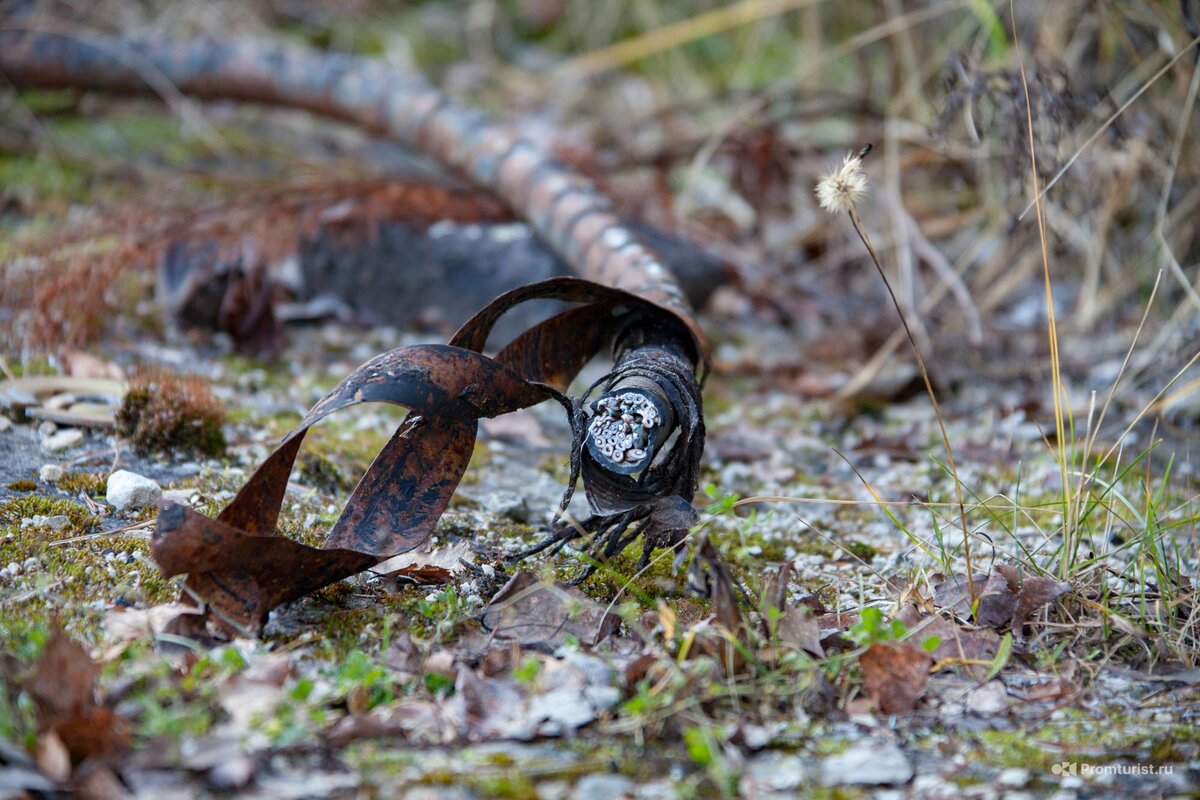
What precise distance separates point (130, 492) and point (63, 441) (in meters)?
0.33

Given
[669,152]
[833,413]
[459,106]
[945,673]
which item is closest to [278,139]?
[459,106]

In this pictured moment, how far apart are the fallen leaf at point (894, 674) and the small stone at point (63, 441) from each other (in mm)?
1495

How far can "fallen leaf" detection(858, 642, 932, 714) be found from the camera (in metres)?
1.30

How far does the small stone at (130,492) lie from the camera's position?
1.70m

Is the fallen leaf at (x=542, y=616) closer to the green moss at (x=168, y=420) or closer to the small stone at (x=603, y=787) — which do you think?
the small stone at (x=603, y=787)

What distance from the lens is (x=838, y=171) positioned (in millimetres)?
1531

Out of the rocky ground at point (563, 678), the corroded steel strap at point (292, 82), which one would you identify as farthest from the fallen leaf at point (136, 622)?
the corroded steel strap at point (292, 82)

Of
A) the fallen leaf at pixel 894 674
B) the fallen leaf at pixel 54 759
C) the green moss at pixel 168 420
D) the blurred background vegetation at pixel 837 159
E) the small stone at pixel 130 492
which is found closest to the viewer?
the fallen leaf at pixel 54 759

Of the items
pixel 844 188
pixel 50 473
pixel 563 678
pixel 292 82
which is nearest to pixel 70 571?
pixel 50 473

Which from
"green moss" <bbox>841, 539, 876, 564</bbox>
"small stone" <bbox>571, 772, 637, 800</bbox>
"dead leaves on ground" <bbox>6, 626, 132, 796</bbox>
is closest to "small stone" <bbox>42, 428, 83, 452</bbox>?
"dead leaves on ground" <bbox>6, 626, 132, 796</bbox>

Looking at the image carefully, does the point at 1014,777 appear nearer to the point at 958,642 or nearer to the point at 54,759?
the point at 958,642

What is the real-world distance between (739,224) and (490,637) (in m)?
2.79

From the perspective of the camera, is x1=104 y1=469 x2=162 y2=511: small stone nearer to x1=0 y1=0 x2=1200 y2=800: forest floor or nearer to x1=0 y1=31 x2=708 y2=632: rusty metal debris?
x1=0 y1=0 x2=1200 y2=800: forest floor

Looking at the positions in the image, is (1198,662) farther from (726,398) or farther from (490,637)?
(726,398)
